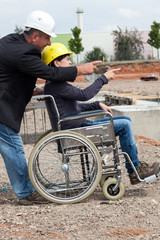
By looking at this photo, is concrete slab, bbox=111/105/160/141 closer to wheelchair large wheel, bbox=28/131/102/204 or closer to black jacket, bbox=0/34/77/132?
wheelchair large wheel, bbox=28/131/102/204

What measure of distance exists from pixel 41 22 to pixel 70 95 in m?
0.74

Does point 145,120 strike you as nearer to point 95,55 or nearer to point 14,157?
point 14,157

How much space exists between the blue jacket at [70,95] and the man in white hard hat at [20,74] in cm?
14

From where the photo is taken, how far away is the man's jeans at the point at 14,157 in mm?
3938

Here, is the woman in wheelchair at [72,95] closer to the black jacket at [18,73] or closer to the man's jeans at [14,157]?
the black jacket at [18,73]

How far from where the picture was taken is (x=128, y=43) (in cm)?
5125

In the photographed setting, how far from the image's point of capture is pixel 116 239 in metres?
3.02

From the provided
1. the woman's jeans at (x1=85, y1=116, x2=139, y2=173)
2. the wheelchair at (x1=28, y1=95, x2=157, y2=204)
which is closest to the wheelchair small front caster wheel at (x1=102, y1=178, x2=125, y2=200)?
the wheelchair at (x1=28, y1=95, x2=157, y2=204)

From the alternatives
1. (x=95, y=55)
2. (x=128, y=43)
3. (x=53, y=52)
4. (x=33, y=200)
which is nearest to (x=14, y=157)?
(x=33, y=200)

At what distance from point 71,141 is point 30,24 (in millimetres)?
1178

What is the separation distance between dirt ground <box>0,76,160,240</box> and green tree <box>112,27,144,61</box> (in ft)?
153

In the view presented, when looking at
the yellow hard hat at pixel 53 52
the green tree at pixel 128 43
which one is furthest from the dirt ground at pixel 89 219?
the green tree at pixel 128 43

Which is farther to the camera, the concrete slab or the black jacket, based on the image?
the concrete slab

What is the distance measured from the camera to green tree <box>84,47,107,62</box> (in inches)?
1918
